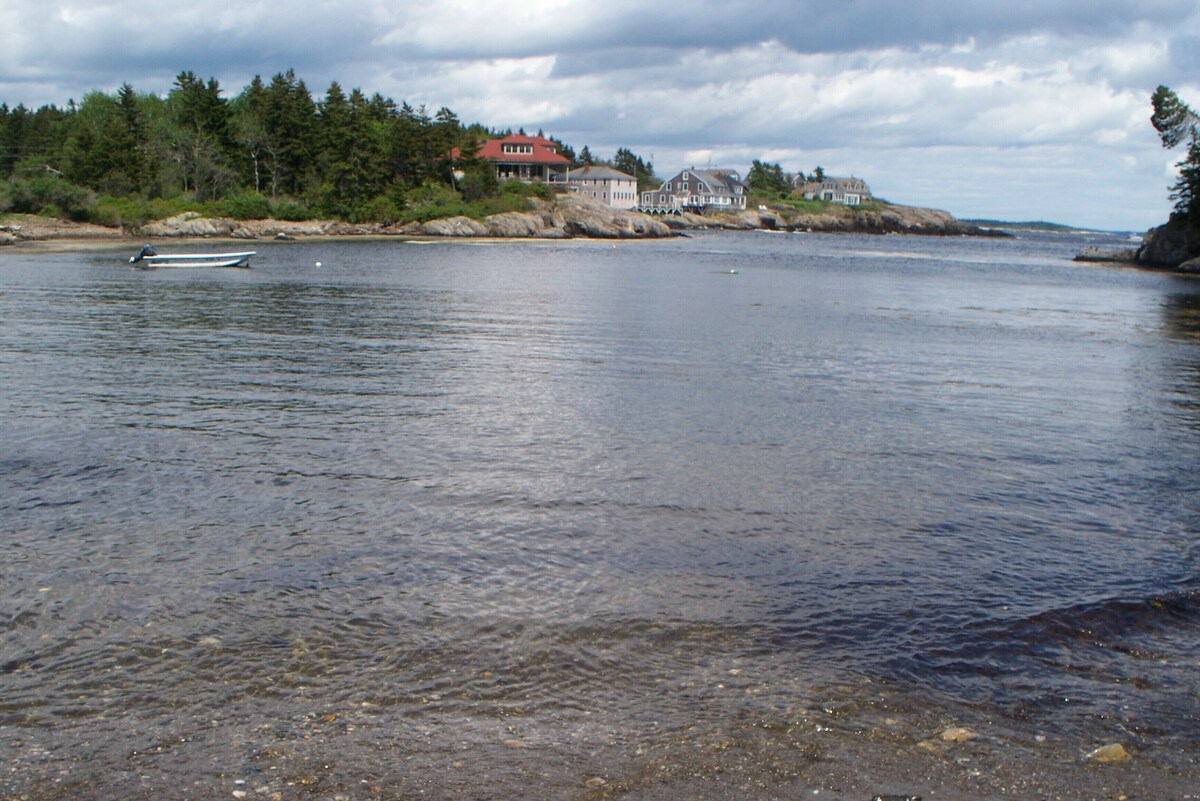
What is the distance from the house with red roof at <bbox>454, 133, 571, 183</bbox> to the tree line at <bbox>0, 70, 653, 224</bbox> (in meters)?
19.8

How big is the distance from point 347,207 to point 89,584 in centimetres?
11366

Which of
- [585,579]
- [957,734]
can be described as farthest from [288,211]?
[957,734]

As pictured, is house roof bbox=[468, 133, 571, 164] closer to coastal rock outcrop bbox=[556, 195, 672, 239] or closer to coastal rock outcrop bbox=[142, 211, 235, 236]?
coastal rock outcrop bbox=[556, 195, 672, 239]

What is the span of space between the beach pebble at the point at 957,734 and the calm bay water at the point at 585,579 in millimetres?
83

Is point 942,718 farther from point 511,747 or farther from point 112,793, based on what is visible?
point 112,793

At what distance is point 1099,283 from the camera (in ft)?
217

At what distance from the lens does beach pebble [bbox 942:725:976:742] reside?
6.66 m

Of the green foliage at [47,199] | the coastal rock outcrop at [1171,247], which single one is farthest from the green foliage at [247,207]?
the coastal rock outcrop at [1171,247]

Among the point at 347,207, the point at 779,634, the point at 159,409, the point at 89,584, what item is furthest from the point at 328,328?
the point at 347,207

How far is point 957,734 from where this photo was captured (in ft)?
22.1

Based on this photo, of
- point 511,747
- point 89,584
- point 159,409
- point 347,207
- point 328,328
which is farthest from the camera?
point 347,207

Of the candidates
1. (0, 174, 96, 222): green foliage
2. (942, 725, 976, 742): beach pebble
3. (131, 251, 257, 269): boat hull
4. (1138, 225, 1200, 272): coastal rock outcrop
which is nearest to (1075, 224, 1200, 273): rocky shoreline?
(1138, 225, 1200, 272): coastal rock outcrop

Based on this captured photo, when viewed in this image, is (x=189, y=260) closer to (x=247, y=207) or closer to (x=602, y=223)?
(x=247, y=207)

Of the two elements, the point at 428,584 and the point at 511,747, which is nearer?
the point at 511,747
